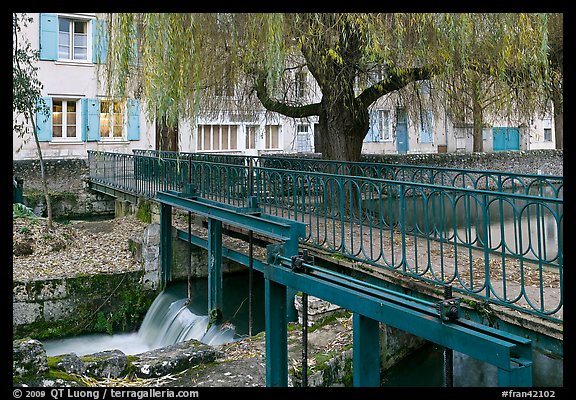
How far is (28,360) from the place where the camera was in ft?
→ 14.8

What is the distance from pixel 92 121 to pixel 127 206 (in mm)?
7507

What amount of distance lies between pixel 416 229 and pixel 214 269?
3.76 m

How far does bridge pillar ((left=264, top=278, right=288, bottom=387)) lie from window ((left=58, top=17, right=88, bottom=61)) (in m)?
18.8

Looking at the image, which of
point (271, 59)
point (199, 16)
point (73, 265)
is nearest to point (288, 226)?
point (271, 59)

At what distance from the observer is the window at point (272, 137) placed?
2518cm

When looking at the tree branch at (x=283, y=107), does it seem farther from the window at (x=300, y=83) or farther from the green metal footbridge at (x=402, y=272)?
the green metal footbridge at (x=402, y=272)

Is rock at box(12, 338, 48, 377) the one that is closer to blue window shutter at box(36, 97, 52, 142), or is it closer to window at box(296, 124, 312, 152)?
blue window shutter at box(36, 97, 52, 142)

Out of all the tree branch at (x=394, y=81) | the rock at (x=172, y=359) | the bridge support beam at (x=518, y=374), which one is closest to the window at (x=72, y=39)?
the tree branch at (x=394, y=81)

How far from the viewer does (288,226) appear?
4855mm

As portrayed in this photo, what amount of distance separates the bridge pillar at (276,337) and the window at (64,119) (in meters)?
18.2

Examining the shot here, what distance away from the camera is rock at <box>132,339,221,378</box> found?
5203mm

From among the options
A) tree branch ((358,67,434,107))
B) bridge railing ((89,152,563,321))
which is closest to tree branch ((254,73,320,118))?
tree branch ((358,67,434,107))

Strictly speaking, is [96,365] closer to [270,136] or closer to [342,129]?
[342,129]
